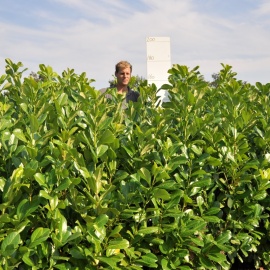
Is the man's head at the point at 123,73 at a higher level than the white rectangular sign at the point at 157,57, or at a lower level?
lower

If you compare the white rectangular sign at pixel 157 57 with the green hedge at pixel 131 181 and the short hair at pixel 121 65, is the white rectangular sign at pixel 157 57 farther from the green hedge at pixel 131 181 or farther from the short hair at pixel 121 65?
the green hedge at pixel 131 181

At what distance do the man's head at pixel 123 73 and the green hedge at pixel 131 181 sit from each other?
2.49 m

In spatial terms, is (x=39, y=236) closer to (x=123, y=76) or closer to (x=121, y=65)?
(x=123, y=76)

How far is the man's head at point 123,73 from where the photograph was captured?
6.81m

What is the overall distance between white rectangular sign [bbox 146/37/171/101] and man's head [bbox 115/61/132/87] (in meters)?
3.28

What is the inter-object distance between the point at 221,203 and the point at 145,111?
1035 mm

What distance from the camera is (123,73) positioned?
269 inches

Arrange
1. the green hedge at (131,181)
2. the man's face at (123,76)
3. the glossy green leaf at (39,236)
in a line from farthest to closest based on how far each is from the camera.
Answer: the man's face at (123,76)
the green hedge at (131,181)
the glossy green leaf at (39,236)

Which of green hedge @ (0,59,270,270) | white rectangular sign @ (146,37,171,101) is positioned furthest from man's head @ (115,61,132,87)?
white rectangular sign @ (146,37,171,101)

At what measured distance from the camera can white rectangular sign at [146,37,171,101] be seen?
33.3 feet

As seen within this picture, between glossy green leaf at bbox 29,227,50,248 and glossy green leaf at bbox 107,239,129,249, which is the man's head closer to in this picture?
glossy green leaf at bbox 107,239,129,249

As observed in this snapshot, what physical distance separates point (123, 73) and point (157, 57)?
11.7 feet

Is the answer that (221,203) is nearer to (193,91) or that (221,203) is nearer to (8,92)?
(193,91)

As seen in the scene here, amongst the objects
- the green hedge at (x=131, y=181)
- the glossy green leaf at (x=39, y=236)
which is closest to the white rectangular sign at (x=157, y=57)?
the green hedge at (x=131, y=181)
